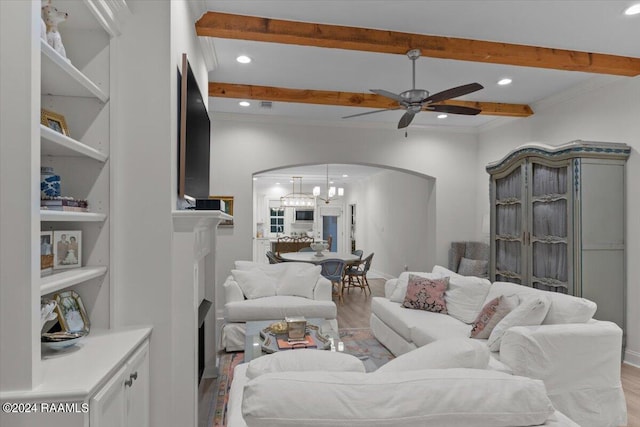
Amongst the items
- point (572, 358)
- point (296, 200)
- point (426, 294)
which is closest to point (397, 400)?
point (572, 358)

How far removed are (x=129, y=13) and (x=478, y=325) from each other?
3.18 metres

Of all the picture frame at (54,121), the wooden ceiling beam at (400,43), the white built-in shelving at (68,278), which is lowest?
the white built-in shelving at (68,278)

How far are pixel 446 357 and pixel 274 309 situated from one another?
2900 millimetres

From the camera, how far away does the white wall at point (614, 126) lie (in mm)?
3908

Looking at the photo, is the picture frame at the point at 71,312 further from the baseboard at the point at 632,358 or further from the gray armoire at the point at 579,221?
the baseboard at the point at 632,358

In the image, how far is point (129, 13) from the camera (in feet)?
6.64

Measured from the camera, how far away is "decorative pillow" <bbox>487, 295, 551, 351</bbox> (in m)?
2.75

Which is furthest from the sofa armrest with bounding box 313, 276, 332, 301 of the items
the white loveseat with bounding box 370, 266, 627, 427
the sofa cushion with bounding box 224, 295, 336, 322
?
the white loveseat with bounding box 370, 266, 627, 427

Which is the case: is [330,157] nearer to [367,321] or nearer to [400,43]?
[367,321]

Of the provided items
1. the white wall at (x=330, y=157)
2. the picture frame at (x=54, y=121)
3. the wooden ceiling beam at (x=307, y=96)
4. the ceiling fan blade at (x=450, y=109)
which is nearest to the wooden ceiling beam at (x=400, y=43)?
the ceiling fan blade at (x=450, y=109)

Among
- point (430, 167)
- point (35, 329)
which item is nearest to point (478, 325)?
point (35, 329)

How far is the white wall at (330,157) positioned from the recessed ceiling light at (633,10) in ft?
11.3

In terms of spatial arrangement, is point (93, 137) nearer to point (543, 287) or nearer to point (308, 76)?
point (308, 76)

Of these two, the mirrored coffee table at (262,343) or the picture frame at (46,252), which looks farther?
the mirrored coffee table at (262,343)
